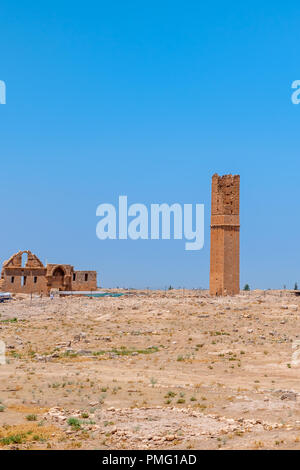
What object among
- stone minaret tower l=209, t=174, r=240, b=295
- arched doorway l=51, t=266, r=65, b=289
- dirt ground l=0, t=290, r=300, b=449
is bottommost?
dirt ground l=0, t=290, r=300, b=449

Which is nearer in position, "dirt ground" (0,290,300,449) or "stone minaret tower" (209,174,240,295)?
"dirt ground" (0,290,300,449)

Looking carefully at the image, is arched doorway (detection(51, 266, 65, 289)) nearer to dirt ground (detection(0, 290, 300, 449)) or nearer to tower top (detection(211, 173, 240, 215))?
dirt ground (detection(0, 290, 300, 449))

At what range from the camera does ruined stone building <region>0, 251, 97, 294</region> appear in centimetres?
5547

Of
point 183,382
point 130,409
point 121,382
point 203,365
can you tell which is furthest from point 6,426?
point 203,365

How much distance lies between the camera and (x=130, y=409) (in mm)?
14617

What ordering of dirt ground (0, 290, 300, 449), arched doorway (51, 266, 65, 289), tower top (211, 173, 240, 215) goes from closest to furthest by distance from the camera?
dirt ground (0, 290, 300, 449), tower top (211, 173, 240, 215), arched doorway (51, 266, 65, 289)

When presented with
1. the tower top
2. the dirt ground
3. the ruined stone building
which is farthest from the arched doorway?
the tower top

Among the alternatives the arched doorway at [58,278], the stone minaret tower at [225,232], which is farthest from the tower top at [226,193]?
the arched doorway at [58,278]

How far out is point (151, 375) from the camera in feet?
65.6

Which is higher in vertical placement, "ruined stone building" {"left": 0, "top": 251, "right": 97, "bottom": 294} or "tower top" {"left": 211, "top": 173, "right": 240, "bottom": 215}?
"tower top" {"left": 211, "top": 173, "right": 240, "bottom": 215}

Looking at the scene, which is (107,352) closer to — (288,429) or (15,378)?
(15,378)

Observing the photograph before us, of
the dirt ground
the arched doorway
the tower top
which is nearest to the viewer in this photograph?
the dirt ground

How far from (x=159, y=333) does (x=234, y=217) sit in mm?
24116

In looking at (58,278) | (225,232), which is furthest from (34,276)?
(225,232)
